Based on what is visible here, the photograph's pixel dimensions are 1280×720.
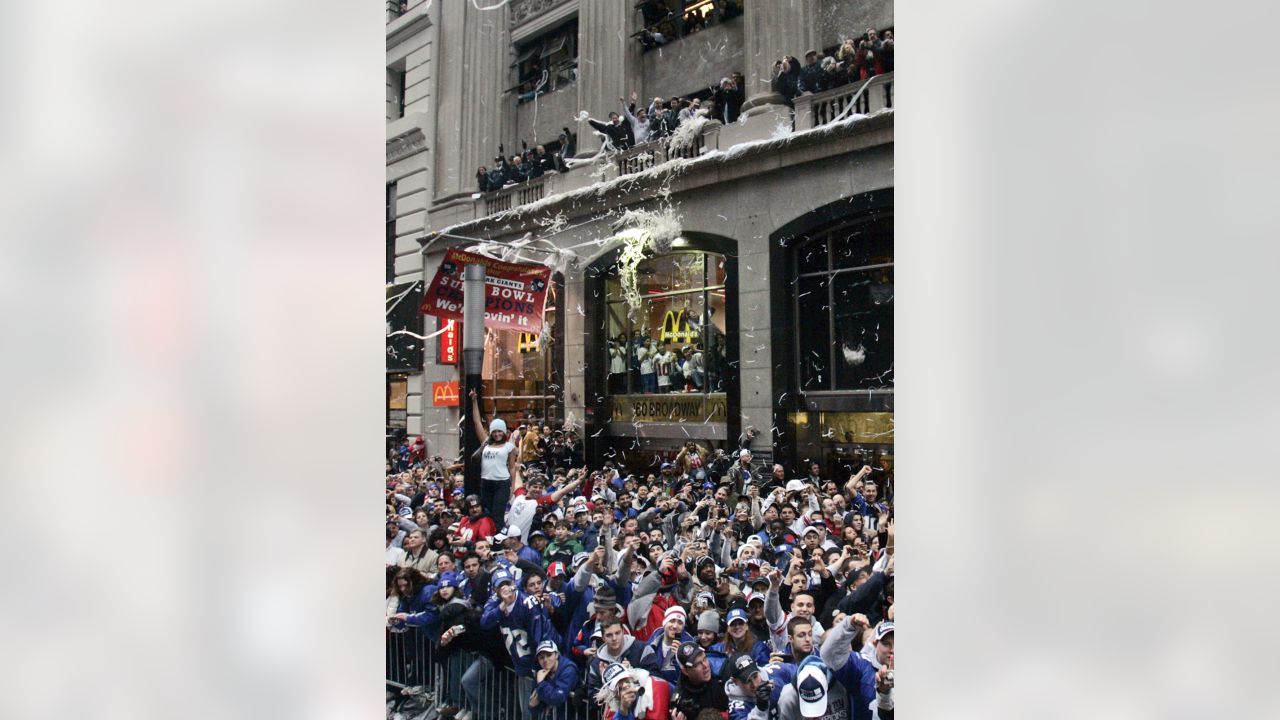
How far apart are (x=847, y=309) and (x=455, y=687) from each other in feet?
5.64

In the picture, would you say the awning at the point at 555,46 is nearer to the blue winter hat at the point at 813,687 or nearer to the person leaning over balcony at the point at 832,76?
the person leaning over balcony at the point at 832,76

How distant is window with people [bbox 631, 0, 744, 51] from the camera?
2.69 m

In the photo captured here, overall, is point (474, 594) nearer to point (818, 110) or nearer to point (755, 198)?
point (755, 198)

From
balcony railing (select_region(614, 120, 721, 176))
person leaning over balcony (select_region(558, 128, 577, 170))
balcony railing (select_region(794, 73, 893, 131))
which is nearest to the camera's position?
balcony railing (select_region(794, 73, 893, 131))

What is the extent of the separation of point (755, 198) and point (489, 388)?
3.82 ft

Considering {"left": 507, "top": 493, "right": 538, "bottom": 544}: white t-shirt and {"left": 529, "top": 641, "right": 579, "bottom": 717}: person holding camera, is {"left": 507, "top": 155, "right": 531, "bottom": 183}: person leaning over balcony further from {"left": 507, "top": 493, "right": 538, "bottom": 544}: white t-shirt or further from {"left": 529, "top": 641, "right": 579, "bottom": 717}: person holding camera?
{"left": 529, "top": 641, "right": 579, "bottom": 717}: person holding camera

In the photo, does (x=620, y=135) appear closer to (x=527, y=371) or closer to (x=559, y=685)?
(x=527, y=371)

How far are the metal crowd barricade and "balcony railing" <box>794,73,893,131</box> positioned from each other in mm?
1695

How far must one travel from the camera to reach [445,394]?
328cm

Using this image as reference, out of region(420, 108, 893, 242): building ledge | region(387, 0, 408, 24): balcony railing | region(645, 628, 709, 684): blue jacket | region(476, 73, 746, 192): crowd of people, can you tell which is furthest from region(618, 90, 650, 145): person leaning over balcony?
region(645, 628, 709, 684): blue jacket

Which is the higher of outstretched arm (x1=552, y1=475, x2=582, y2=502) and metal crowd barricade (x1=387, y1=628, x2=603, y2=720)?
outstretched arm (x1=552, y1=475, x2=582, y2=502)

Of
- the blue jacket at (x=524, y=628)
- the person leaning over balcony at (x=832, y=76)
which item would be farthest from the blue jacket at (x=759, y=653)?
the person leaning over balcony at (x=832, y=76)
